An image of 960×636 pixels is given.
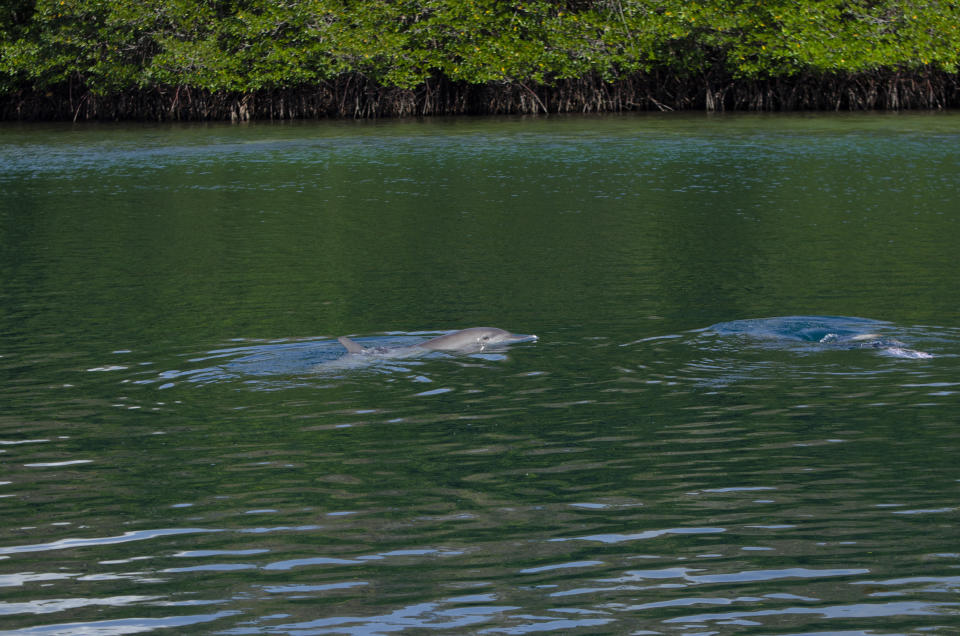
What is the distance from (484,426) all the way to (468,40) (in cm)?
3323

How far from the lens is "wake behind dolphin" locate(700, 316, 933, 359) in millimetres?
9344

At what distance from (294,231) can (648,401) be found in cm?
956

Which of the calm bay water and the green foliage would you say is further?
the green foliage

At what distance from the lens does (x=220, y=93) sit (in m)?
41.8

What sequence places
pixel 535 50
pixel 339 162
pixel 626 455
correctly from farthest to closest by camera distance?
pixel 535 50 < pixel 339 162 < pixel 626 455

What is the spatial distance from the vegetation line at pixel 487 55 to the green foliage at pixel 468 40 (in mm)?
54

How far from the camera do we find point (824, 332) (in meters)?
9.68

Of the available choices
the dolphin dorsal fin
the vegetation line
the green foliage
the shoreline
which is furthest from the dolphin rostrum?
the shoreline

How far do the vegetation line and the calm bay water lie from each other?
70.9 feet

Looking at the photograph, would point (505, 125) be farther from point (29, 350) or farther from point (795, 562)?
point (795, 562)

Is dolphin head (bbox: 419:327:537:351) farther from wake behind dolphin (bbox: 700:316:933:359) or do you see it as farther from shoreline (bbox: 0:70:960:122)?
shoreline (bbox: 0:70:960:122)

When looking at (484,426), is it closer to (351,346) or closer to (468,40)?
(351,346)

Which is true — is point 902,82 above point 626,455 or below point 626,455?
above

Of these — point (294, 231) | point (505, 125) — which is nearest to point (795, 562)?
point (294, 231)
